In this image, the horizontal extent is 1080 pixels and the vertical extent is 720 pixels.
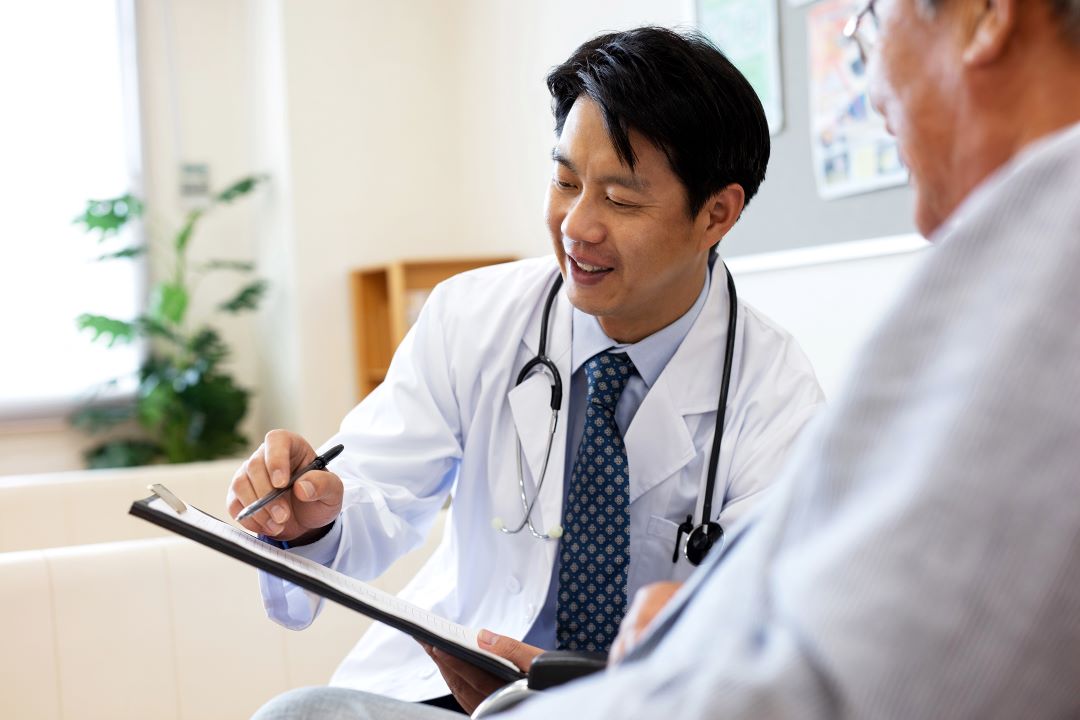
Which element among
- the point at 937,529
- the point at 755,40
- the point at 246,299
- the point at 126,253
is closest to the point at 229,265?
the point at 246,299

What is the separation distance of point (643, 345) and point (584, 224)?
0.20 m

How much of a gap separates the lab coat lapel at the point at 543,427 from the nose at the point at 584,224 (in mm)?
168

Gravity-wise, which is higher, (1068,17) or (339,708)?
(1068,17)

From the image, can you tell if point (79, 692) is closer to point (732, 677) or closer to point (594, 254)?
point (594, 254)

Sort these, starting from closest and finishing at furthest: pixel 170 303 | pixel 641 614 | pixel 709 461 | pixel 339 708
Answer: pixel 641 614 → pixel 339 708 → pixel 709 461 → pixel 170 303

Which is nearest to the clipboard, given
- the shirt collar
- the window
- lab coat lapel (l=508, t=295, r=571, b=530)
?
lab coat lapel (l=508, t=295, r=571, b=530)

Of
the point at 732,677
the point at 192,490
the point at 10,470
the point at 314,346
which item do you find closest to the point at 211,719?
the point at 192,490

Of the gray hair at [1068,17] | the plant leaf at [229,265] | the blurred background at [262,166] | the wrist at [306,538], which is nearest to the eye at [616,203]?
the wrist at [306,538]

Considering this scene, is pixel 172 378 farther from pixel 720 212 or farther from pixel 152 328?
pixel 720 212

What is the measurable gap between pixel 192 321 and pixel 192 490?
2.24 m

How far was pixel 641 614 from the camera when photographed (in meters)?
0.67

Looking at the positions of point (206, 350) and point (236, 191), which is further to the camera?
point (206, 350)

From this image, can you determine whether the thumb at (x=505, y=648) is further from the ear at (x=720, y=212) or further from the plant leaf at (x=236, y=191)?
the plant leaf at (x=236, y=191)

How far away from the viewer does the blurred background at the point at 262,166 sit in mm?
4090
